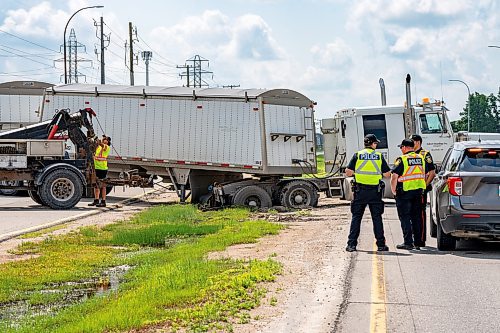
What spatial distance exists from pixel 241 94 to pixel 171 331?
17.4 meters

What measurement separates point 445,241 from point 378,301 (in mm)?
4600

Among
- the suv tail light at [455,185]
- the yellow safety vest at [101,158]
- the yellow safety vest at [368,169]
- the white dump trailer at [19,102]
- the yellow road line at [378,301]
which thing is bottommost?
the yellow road line at [378,301]

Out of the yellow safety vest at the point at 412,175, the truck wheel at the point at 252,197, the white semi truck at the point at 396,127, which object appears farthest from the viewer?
the white semi truck at the point at 396,127

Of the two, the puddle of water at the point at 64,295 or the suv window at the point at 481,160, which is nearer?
the puddle of water at the point at 64,295

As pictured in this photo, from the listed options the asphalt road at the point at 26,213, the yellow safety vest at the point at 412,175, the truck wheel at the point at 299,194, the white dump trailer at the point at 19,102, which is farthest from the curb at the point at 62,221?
the yellow safety vest at the point at 412,175

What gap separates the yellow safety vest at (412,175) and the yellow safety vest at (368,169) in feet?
1.93

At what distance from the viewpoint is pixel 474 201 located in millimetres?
12609

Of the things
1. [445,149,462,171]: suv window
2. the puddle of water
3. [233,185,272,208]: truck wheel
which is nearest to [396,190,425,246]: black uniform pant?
[445,149,462,171]: suv window

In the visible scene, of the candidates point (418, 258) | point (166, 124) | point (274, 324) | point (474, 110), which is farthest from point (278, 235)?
point (474, 110)

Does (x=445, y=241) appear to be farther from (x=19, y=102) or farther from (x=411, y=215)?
(x=19, y=102)

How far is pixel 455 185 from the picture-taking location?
12711 mm

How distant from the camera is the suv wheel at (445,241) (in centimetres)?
1316

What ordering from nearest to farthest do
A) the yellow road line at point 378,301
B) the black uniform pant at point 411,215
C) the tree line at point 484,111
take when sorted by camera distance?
the yellow road line at point 378,301 → the black uniform pant at point 411,215 → the tree line at point 484,111

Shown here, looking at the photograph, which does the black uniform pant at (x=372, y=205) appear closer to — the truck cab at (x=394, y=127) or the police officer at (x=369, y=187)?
the police officer at (x=369, y=187)
